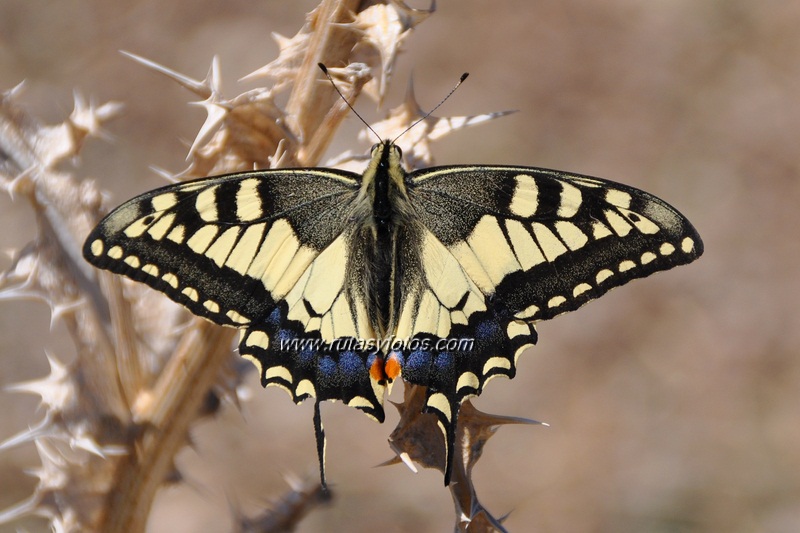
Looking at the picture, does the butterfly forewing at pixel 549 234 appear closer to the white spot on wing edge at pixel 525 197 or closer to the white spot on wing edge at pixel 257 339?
the white spot on wing edge at pixel 525 197

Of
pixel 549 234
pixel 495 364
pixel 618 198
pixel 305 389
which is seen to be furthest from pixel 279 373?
pixel 618 198

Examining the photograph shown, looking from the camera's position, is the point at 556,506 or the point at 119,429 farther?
the point at 556,506

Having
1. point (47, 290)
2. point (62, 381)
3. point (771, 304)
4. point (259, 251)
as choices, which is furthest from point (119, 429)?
point (771, 304)

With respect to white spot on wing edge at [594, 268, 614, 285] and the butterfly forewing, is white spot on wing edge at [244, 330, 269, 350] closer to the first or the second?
the butterfly forewing

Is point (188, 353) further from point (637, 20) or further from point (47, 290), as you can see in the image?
point (637, 20)

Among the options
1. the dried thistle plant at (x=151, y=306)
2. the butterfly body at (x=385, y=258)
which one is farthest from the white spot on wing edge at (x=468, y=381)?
the dried thistle plant at (x=151, y=306)

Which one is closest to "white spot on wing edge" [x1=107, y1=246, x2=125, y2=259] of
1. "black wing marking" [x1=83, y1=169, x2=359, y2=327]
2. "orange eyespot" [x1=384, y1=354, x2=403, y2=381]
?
"black wing marking" [x1=83, y1=169, x2=359, y2=327]

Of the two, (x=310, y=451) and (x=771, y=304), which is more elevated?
(x=771, y=304)
